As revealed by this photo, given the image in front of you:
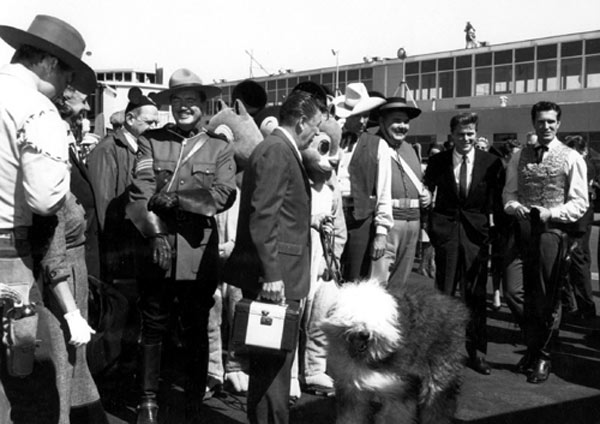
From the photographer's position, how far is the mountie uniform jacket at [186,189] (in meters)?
4.89

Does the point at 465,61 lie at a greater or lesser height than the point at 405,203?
greater

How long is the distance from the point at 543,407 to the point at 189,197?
297cm

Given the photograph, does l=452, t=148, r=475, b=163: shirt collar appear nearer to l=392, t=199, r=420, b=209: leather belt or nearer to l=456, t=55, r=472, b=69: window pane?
l=392, t=199, r=420, b=209: leather belt

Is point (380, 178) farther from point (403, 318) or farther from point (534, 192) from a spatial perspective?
point (403, 318)

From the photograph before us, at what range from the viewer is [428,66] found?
4738 centimetres

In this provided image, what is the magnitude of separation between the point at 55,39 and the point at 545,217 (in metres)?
4.19

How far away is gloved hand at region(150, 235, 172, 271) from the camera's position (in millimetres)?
4809

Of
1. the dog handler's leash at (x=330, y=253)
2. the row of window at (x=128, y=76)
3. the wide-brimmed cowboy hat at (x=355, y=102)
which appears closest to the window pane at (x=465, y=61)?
the row of window at (x=128, y=76)

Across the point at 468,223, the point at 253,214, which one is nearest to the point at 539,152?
the point at 468,223

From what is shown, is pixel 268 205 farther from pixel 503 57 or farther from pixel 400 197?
pixel 503 57

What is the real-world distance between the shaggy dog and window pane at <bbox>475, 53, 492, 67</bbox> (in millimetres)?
41950

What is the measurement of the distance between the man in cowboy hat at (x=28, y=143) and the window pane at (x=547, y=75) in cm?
4006

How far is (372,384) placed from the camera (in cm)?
401

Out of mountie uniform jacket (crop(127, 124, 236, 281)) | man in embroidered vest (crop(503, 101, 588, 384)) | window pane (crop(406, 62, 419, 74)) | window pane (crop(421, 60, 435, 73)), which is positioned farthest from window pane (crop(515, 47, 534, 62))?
mountie uniform jacket (crop(127, 124, 236, 281))
